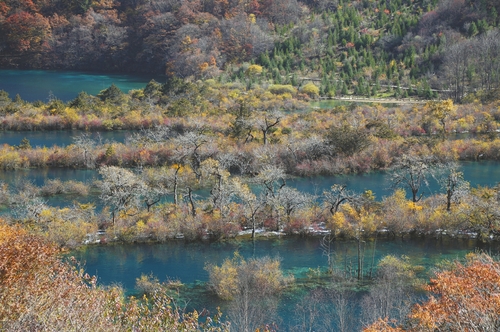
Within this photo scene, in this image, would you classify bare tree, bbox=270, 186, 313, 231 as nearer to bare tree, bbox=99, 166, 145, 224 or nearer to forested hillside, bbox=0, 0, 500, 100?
bare tree, bbox=99, 166, 145, 224

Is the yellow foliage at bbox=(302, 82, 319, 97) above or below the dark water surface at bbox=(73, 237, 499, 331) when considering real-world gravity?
above

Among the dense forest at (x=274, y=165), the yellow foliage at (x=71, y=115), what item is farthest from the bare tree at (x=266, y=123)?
the yellow foliage at (x=71, y=115)

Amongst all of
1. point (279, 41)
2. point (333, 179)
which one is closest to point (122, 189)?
point (333, 179)

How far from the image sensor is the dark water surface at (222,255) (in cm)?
2909

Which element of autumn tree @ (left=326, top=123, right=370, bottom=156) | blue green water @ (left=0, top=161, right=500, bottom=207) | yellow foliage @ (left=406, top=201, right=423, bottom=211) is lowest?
blue green water @ (left=0, top=161, right=500, bottom=207)

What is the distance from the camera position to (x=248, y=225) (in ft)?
114

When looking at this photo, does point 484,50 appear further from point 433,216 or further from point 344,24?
point 433,216

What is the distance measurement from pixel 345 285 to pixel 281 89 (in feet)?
187

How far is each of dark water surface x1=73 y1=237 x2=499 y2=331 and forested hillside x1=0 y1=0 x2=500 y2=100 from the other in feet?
160

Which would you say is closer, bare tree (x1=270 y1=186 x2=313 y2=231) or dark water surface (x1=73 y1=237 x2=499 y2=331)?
dark water surface (x1=73 y1=237 x2=499 y2=331)

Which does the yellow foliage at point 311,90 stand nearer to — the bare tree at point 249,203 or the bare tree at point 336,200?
the bare tree at point 336,200

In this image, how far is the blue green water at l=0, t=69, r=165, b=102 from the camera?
90938mm

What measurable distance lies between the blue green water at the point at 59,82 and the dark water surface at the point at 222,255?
5795 cm

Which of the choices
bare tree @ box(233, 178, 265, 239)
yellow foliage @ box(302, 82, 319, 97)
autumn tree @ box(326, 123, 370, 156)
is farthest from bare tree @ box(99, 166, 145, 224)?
yellow foliage @ box(302, 82, 319, 97)
